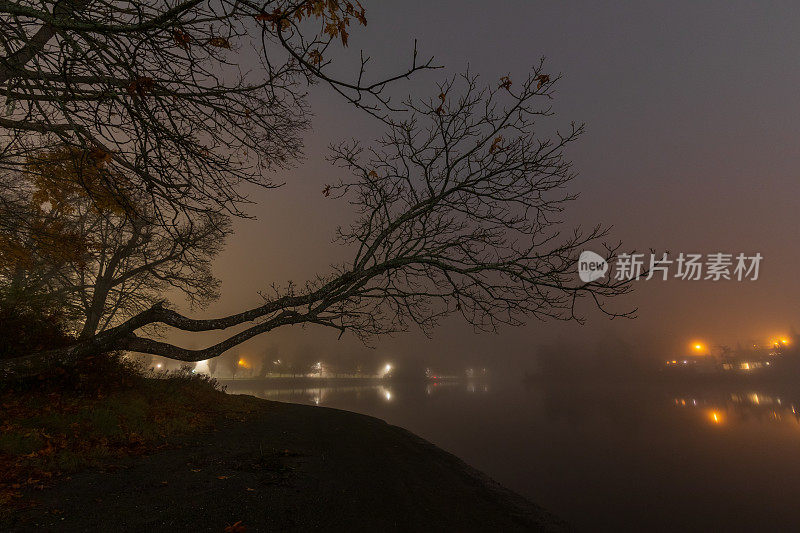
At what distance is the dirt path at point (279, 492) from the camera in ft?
15.7

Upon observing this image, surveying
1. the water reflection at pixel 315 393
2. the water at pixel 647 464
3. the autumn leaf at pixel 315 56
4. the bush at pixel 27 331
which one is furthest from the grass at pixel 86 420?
the water reflection at pixel 315 393

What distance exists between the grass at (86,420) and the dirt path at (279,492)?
21.2 inches

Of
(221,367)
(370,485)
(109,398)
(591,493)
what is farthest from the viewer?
(221,367)

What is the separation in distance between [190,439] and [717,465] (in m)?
30.2

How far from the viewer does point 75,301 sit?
1584 cm

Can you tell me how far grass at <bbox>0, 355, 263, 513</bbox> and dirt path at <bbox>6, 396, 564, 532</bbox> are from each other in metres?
0.54

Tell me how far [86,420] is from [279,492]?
17.3 feet

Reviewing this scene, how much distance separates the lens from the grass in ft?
19.0

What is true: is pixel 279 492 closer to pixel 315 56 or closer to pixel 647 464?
pixel 315 56

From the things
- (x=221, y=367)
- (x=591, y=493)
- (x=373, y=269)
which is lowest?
(x=221, y=367)

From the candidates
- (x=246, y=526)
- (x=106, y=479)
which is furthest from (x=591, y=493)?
(x=106, y=479)

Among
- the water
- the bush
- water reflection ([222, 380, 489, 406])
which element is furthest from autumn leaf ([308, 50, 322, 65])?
water reflection ([222, 380, 489, 406])

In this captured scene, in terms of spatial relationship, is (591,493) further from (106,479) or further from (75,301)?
(75,301)

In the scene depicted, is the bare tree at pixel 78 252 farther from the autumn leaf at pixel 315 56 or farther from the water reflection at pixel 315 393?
the water reflection at pixel 315 393
